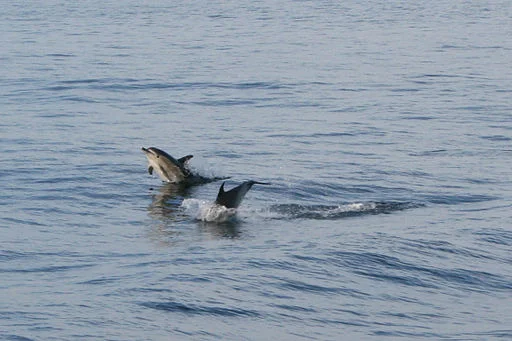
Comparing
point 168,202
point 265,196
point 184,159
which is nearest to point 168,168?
point 184,159

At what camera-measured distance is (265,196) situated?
1914 cm

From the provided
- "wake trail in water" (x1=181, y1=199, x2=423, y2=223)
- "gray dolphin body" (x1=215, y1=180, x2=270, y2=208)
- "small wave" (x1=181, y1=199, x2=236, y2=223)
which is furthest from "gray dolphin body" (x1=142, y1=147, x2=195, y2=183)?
"gray dolphin body" (x1=215, y1=180, x2=270, y2=208)

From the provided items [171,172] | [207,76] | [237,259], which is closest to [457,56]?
[207,76]

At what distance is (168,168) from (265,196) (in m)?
2.08

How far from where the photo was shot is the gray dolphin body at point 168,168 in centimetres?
2028

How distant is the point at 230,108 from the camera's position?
3000 cm

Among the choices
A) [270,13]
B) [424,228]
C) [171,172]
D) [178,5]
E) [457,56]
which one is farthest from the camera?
[178,5]

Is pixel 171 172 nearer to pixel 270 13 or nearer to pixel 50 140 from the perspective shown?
pixel 50 140

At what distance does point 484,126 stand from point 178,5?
46.6 m

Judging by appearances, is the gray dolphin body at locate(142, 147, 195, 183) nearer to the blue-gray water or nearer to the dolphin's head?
the dolphin's head

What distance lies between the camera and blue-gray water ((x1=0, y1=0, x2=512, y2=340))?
12438 mm

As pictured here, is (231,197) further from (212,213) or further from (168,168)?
(168,168)

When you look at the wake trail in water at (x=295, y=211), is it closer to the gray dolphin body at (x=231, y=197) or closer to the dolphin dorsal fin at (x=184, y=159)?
the gray dolphin body at (x=231, y=197)

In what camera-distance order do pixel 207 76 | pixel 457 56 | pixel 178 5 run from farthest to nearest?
pixel 178 5, pixel 457 56, pixel 207 76
